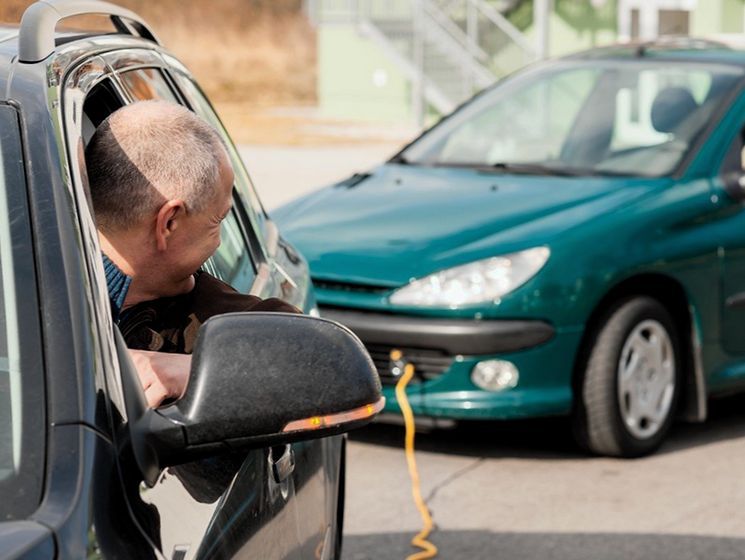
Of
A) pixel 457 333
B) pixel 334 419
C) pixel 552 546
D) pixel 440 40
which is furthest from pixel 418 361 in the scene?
pixel 440 40

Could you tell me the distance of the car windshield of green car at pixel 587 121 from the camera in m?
7.71

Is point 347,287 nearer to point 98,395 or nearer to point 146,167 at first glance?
point 146,167

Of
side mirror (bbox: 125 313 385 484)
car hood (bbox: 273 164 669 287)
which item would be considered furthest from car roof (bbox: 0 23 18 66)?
car hood (bbox: 273 164 669 287)

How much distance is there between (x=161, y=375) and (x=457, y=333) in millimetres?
3949

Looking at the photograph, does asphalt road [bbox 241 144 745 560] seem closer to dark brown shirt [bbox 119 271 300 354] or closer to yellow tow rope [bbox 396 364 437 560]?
yellow tow rope [bbox 396 364 437 560]

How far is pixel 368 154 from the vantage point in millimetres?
23594

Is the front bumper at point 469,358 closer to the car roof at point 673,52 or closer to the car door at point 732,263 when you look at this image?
the car door at point 732,263

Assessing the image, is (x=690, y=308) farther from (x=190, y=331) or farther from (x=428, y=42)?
(x=428, y=42)

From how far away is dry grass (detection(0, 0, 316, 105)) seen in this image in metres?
42.8

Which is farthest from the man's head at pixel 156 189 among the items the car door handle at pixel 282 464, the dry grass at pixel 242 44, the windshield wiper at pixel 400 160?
the dry grass at pixel 242 44

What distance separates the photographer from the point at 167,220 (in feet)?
8.88

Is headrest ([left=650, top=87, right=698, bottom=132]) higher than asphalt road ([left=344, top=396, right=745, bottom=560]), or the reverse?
headrest ([left=650, top=87, right=698, bottom=132])

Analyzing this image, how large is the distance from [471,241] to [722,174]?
1.36 meters

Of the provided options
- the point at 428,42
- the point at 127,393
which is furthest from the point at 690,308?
the point at 428,42
